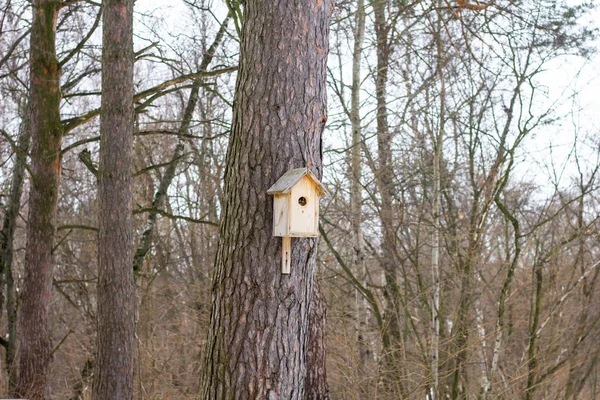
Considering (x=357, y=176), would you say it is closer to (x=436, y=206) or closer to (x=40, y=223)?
(x=436, y=206)

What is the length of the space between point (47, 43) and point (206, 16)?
10.3ft

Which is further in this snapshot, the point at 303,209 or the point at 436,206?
the point at 436,206

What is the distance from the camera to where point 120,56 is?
21.6ft

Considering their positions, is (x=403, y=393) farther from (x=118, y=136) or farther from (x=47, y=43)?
(x=47, y=43)

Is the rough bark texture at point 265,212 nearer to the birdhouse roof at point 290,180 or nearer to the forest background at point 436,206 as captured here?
the birdhouse roof at point 290,180

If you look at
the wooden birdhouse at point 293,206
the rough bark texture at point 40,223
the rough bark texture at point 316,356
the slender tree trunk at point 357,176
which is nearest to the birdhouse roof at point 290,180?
the wooden birdhouse at point 293,206

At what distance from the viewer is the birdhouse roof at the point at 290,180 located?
3.32 metres

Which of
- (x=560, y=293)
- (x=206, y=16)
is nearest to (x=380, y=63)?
(x=206, y=16)

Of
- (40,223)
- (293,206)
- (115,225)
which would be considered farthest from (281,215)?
(40,223)

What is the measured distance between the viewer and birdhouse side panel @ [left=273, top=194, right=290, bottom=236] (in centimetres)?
336

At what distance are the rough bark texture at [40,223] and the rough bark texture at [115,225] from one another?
1.34m

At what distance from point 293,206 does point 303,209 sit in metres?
0.10

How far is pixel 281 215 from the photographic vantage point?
340 cm

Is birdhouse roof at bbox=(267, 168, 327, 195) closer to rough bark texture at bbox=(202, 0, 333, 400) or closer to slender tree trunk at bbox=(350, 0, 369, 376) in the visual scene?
rough bark texture at bbox=(202, 0, 333, 400)
